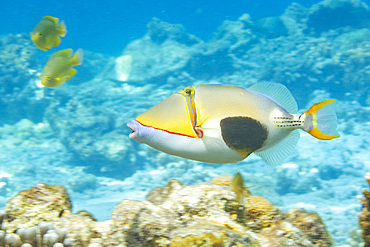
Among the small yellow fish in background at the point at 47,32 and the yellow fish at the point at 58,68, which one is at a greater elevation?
the small yellow fish in background at the point at 47,32

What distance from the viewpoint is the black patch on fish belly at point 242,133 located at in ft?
3.57

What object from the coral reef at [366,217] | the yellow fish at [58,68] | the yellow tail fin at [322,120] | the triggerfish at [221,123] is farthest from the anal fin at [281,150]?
the yellow fish at [58,68]

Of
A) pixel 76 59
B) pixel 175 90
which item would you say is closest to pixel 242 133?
pixel 76 59

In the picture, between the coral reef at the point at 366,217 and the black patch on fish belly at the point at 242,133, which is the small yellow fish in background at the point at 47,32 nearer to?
the black patch on fish belly at the point at 242,133

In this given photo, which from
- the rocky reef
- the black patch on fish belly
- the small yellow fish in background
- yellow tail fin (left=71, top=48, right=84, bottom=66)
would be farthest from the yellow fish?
the black patch on fish belly

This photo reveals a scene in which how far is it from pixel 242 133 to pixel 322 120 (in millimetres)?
329

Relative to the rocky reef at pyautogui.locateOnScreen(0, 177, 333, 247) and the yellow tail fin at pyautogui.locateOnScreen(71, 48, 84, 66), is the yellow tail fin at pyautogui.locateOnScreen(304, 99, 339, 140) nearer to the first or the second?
the rocky reef at pyautogui.locateOnScreen(0, 177, 333, 247)

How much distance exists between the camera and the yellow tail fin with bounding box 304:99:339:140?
113cm

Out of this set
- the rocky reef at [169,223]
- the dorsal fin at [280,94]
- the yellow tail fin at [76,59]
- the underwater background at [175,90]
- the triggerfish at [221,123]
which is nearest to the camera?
the triggerfish at [221,123]

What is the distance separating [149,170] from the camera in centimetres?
1164

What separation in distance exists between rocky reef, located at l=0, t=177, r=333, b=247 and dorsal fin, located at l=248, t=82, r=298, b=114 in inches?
32.1

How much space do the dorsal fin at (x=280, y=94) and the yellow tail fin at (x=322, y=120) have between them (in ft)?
0.49

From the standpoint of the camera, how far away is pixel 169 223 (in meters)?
1.98

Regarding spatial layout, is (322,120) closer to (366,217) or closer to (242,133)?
(242,133)
